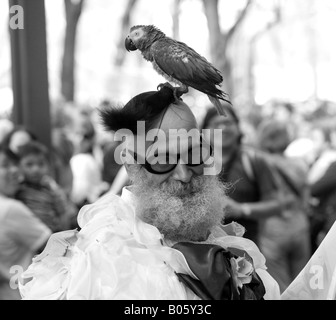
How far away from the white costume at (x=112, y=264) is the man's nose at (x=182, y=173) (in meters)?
0.17

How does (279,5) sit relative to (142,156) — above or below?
above

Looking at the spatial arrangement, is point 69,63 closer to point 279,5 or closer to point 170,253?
point 279,5

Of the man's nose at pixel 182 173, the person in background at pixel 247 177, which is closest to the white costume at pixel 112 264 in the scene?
the man's nose at pixel 182 173

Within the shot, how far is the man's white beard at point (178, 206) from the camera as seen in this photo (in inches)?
75.8

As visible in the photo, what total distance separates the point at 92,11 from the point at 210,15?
10.9 m

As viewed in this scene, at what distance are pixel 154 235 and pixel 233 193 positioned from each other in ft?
7.34

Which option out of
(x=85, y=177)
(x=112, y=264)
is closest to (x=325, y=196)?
(x=85, y=177)

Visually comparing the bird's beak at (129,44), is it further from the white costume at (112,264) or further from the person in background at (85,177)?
the person in background at (85,177)

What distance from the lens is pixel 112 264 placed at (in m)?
1.81

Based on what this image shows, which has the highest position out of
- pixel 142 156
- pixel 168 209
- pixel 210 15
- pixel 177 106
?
pixel 210 15

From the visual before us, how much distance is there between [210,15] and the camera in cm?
719

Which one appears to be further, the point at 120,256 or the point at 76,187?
the point at 76,187

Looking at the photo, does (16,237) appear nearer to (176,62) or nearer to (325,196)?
(176,62)

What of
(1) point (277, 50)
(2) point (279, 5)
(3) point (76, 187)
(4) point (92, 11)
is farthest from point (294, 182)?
(1) point (277, 50)
